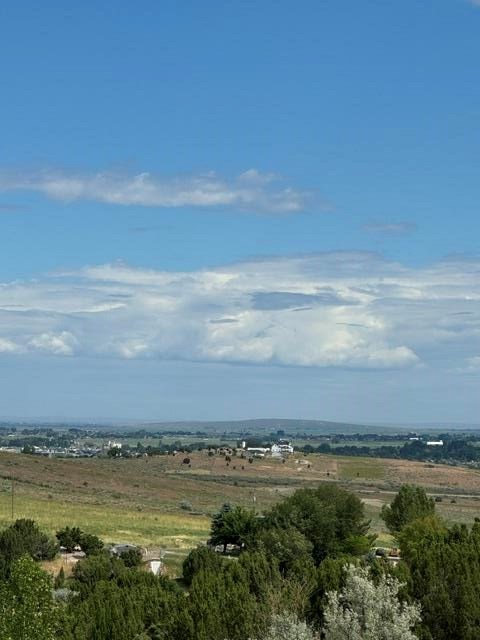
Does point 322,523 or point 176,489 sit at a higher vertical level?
point 322,523

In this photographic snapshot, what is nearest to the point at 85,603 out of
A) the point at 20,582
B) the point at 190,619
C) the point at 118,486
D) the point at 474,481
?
the point at 190,619

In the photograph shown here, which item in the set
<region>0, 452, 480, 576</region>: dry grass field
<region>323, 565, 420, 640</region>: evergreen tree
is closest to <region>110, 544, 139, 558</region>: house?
<region>0, 452, 480, 576</region>: dry grass field

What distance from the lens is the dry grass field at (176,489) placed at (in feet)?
229

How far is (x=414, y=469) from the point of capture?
18050 centimetres

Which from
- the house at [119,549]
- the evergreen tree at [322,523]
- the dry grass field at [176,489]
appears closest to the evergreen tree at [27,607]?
the house at [119,549]

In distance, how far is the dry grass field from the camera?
69.7m

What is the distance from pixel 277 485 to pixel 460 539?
90.1m

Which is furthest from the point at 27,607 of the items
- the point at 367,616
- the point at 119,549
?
the point at 119,549

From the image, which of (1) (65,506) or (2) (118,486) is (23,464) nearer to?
(2) (118,486)

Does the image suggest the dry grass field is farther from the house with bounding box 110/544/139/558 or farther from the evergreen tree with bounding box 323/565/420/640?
the evergreen tree with bounding box 323/565/420/640

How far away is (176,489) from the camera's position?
364 ft

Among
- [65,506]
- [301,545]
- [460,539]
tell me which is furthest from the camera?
[65,506]

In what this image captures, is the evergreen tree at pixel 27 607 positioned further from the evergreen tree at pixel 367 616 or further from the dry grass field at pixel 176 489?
the dry grass field at pixel 176 489

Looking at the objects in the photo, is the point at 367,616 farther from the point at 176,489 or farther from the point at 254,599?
the point at 176,489
